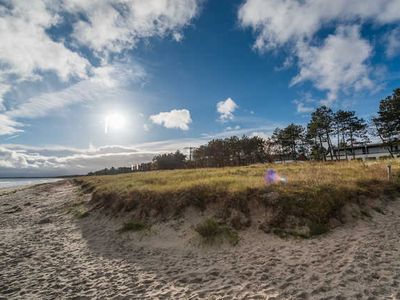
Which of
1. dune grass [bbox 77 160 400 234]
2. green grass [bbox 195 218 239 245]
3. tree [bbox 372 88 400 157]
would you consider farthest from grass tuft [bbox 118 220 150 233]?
tree [bbox 372 88 400 157]

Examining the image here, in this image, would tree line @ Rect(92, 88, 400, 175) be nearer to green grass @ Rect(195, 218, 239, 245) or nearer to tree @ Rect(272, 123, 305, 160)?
tree @ Rect(272, 123, 305, 160)

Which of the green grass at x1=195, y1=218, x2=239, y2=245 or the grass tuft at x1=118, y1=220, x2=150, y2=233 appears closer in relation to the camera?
the green grass at x1=195, y1=218, x2=239, y2=245

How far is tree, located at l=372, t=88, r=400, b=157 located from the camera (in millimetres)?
51747

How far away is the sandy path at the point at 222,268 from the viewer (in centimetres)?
659

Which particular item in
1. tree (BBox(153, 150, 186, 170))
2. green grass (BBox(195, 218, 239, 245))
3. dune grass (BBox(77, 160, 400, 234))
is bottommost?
green grass (BBox(195, 218, 239, 245))

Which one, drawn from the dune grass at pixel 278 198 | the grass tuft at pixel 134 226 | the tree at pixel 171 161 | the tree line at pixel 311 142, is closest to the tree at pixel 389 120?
the tree line at pixel 311 142

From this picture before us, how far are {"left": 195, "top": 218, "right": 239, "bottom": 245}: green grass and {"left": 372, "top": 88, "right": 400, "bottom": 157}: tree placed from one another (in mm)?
56855

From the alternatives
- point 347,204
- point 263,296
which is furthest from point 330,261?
point 347,204

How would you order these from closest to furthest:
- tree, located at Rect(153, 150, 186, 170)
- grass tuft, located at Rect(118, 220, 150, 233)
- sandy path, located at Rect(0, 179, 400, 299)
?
sandy path, located at Rect(0, 179, 400, 299) → grass tuft, located at Rect(118, 220, 150, 233) → tree, located at Rect(153, 150, 186, 170)

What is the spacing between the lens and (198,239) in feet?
35.6

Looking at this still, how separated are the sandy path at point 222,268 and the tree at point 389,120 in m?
51.4

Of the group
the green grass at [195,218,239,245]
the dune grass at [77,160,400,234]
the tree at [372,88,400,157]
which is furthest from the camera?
the tree at [372,88,400,157]

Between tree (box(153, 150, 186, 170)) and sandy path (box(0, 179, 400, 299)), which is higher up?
tree (box(153, 150, 186, 170))

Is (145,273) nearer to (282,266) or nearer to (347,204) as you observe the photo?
(282,266)
